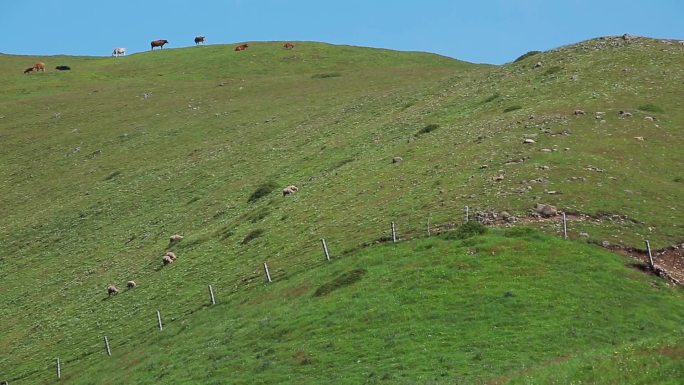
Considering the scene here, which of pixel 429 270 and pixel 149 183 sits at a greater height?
pixel 149 183

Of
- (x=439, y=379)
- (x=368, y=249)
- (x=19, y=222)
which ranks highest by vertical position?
(x=19, y=222)

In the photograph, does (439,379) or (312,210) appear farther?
(312,210)

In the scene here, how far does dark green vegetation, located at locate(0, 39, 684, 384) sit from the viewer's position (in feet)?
123

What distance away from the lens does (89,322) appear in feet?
190

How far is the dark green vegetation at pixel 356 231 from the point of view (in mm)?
37594

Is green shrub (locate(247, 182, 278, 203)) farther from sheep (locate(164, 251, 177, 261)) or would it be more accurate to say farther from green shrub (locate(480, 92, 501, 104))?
green shrub (locate(480, 92, 501, 104))

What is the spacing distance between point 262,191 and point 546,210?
3231 cm

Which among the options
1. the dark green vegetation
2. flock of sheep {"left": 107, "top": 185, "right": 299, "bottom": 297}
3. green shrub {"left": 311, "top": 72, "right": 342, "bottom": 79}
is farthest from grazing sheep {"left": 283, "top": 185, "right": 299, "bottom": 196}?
green shrub {"left": 311, "top": 72, "right": 342, "bottom": 79}

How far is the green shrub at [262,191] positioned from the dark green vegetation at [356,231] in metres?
0.38

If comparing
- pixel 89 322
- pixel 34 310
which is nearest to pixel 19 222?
pixel 34 310

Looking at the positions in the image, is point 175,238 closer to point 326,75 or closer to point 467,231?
point 467,231

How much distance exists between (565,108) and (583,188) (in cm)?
1916

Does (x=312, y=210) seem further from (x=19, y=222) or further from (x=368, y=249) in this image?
(x=19, y=222)

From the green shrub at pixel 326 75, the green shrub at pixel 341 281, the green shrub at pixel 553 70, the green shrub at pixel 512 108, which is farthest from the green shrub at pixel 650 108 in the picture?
the green shrub at pixel 326 75
